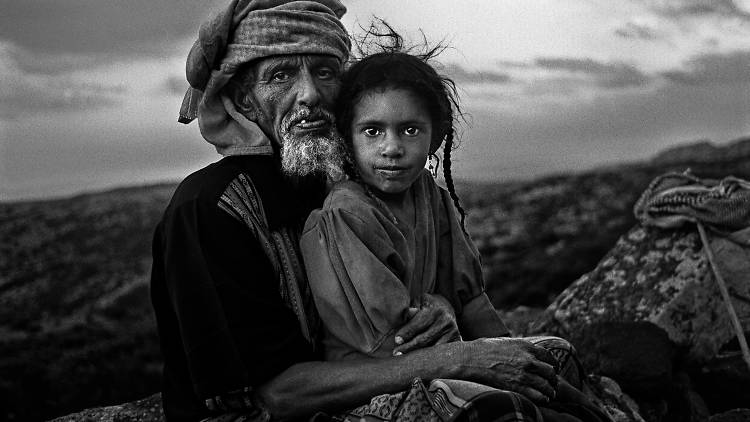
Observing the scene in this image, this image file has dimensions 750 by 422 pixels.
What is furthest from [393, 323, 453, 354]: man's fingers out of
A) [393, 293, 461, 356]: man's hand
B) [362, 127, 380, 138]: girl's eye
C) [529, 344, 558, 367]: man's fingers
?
[362, 127, 380, 138]: girl's eye

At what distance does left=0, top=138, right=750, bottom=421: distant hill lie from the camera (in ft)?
36.6

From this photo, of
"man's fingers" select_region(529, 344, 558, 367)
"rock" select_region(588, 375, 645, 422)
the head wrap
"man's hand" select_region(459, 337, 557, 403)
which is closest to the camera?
"man's hand" select_region(459, 337, 557, 403)

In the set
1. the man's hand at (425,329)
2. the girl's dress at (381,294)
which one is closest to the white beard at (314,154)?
the girl's dress at (381,294)

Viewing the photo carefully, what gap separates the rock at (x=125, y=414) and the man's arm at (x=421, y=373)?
83.2 inches

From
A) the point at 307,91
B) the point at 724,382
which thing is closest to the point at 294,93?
the point at 307,91

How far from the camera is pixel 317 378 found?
3604mm

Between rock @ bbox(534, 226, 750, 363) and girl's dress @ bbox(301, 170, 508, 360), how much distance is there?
10.2 feet

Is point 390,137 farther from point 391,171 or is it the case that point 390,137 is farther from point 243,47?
point 243,47

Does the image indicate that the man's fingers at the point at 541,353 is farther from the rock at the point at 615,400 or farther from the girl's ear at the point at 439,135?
the rock at the point at 615,400

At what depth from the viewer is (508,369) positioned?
137 inches

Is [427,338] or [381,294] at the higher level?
[381,294]

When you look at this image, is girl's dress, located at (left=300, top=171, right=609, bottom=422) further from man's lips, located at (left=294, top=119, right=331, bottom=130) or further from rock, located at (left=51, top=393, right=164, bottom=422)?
rock, located at (left=51, top=393, right=164, bottom=422)

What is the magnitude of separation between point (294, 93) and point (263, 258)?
0.79 m

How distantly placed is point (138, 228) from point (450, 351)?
14.7 metres
